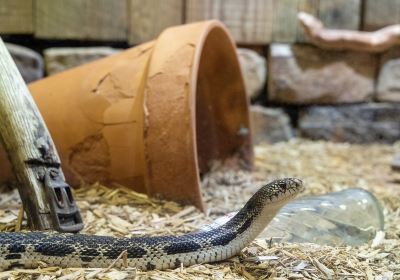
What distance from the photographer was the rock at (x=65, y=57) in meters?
3.88

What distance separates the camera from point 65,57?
12.8 ft

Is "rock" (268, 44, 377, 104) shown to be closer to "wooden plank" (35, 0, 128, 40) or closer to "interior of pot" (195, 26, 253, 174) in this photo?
"interior of pot" (195, 26, 253, 174)

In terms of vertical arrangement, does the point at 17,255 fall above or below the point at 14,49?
below

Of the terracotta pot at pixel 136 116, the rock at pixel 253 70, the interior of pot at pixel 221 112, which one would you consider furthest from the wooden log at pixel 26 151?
the rock at pixel 253 70

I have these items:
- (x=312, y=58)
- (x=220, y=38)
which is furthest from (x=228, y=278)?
→ (x=312, y=58)

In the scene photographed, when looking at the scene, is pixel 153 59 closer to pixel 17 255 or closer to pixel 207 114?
pixel 207 114

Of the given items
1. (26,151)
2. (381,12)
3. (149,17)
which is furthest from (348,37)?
(26,151)

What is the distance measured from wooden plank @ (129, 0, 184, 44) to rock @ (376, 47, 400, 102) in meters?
2.00

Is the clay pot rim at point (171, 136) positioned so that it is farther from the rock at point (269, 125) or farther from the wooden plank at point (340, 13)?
the wooden plank at point (340, 13)

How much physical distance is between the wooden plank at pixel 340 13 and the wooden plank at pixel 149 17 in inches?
51.2

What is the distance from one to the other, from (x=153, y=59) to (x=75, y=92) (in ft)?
1.65

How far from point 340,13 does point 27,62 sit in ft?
8.98

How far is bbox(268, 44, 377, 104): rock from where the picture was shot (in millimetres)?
4496

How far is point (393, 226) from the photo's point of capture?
8.32 feet
